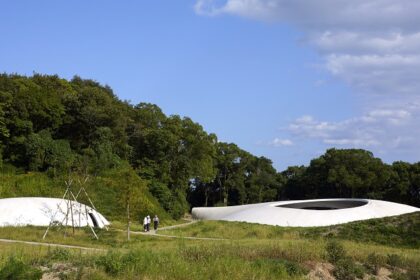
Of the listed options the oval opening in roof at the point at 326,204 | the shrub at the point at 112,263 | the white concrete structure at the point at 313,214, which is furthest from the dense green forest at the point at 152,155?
the shrub at the point at 112,263

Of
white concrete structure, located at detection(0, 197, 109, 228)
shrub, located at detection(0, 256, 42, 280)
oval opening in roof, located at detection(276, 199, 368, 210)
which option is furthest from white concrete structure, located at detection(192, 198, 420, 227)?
shrub, located at detection(0, 256, 42, 280)

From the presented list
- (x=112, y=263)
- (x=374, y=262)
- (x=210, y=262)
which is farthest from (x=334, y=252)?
(x=112, y=263)

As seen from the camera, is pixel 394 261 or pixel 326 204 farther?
pixel 326 204

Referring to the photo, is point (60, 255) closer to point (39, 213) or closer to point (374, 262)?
point (374, 262)

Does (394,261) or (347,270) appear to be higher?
(394,261)

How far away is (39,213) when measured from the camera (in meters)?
34.0

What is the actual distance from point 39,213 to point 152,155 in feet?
91.5

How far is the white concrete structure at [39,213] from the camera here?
32.7 meters

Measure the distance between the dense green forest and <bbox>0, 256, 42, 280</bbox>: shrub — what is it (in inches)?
819

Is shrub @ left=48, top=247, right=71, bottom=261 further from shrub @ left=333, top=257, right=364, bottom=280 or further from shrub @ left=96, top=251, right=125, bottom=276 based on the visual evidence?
shrub @ left=333, top=257, right=364, bottom=280

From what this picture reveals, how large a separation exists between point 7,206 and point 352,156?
4945 cm

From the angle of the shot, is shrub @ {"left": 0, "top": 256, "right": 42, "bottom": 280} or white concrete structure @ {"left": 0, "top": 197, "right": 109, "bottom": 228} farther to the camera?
white concrete structure @ {"left": 0, "top": 197, "right": 109, "bottom": 228}

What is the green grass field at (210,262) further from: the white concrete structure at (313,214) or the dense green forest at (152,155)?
the white concrete structure at (313,214)

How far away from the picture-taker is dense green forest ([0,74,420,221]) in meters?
47.2
